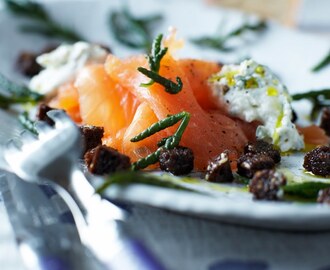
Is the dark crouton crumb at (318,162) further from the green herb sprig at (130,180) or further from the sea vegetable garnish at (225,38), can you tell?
the sea vegetable garnish at (225,38)

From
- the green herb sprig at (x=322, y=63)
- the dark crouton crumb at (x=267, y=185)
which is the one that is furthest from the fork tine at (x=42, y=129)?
the green herb sprig at (x=322, y=63)

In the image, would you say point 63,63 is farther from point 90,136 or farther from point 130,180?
point 130,180

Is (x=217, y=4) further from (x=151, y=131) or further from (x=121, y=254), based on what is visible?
(x=121, y=254)

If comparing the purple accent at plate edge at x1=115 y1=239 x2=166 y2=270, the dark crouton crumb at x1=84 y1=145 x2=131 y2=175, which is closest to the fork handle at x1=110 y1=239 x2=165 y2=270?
the purple accent at plate edge at x1=115 y1=239 x2=166 y2=270

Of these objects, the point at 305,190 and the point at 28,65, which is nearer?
the point at 305,190

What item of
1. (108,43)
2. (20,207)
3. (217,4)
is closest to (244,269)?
(20,207)

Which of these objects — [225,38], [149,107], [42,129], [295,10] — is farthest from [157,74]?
[295,10]
